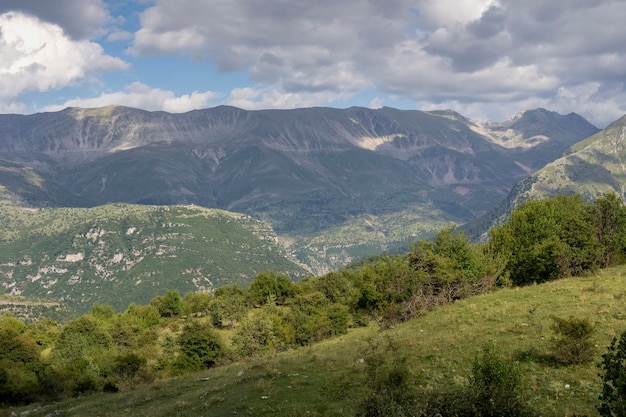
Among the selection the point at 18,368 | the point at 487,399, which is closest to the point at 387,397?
the point at 487,399

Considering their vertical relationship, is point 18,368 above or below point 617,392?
below

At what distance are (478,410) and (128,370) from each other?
162 ft

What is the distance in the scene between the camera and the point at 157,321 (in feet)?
429

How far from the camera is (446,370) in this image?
25.6m

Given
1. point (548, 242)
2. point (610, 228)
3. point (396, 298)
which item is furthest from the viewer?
point (610, 228)

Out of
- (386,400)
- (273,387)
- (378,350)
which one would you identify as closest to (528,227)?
(378,350)

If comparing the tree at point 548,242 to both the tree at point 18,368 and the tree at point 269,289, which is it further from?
the tree at point 269,289

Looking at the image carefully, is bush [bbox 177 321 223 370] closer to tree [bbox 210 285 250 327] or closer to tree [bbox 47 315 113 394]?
tree [bbox 47 315 113 394]

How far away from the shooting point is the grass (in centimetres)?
2177

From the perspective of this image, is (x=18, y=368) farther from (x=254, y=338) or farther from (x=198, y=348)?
(x=254, y=338)

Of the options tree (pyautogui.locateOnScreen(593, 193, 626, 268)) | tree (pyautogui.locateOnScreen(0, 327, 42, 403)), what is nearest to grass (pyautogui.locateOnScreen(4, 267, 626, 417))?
tree (pyautogui.locateOnScreen(593, 193, 626, 268))

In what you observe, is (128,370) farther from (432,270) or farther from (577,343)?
(577,343)

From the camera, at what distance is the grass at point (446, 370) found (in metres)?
21.8

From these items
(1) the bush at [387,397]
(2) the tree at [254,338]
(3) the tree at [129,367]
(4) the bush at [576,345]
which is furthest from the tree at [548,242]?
(3) the tree at [129,367]
